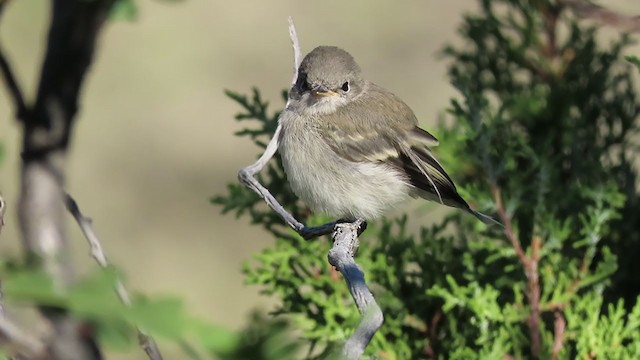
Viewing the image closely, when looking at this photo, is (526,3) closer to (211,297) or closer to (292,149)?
(292,149)

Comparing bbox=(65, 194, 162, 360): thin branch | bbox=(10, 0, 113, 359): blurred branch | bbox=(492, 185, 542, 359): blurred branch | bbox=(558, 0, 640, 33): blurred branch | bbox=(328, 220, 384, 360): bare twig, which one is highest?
bbox=(558, 0, 640, 33): blurred branch

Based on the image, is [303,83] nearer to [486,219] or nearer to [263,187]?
[486,219]

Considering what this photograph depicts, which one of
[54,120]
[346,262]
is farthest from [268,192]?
[54,120]

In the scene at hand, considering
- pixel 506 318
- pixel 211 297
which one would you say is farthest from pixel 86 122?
pixel 506 318

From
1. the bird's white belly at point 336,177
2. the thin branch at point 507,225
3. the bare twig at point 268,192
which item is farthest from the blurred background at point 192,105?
the bare twig at point 268,192

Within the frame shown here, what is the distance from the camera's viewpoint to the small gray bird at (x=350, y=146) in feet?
11.2

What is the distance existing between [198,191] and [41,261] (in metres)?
7.19

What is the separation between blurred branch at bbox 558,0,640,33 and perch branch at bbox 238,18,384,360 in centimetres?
58

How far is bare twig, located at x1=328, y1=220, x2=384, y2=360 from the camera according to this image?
4.68 ft

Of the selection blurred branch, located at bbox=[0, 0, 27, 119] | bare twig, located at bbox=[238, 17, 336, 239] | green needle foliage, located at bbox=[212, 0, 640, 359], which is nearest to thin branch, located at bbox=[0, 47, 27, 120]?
blurred branch, located at bbox=[0, 0, 27, 119]

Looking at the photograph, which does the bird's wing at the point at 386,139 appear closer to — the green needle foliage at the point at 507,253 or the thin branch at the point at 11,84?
the green needle foliage at the point at 507,253

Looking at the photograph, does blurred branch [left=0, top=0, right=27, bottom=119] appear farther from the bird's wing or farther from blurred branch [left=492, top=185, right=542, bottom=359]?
the bird's wing

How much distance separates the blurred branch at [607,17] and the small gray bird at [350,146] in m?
1.93

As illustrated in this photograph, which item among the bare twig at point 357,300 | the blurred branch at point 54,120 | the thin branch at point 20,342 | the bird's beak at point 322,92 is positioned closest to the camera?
the thin branch at point 20,342
